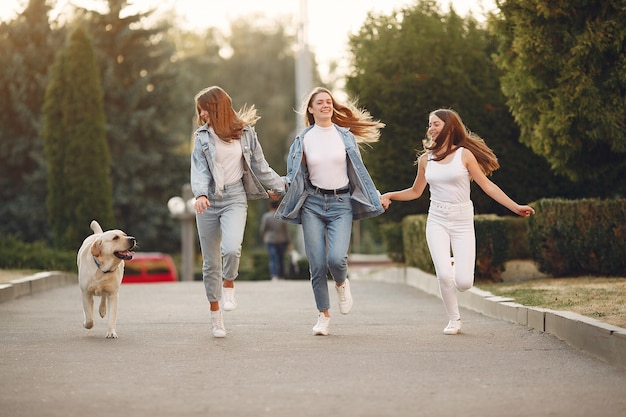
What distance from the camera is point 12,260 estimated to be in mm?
21938

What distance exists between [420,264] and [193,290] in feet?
11.6

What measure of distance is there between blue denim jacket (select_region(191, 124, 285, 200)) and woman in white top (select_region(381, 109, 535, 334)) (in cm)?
111

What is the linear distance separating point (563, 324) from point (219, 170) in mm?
3151

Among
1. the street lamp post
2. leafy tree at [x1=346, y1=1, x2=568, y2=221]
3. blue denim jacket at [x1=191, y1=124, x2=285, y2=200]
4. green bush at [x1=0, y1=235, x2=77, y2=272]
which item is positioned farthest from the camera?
the street lamp post

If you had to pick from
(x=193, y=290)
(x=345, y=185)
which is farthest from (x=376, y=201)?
(x=193, y=290)

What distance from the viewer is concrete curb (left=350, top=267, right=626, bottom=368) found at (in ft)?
28.7

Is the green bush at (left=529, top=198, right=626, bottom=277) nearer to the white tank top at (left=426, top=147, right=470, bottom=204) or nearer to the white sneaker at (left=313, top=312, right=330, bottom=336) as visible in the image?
the white tank top at (left=426, top=147, right=470, bottom=204)

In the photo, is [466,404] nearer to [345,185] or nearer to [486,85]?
[345,185]

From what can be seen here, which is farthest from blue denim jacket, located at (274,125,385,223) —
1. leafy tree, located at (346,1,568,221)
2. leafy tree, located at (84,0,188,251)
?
leafy tree, located at (84,0,188,251)

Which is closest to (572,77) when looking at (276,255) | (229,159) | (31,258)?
(229,159)

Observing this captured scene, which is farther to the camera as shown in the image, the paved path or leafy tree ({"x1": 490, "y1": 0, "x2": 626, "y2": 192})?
leafy tree ({"x1": 490, "y1": 0, "x2": 626, "y2": 192})

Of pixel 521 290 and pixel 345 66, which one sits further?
pixel 345 66

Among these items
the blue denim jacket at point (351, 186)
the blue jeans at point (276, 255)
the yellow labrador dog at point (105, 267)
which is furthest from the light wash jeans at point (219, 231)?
the blue jeans at point (276, 255)

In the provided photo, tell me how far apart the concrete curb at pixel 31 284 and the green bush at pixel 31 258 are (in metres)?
1.50
